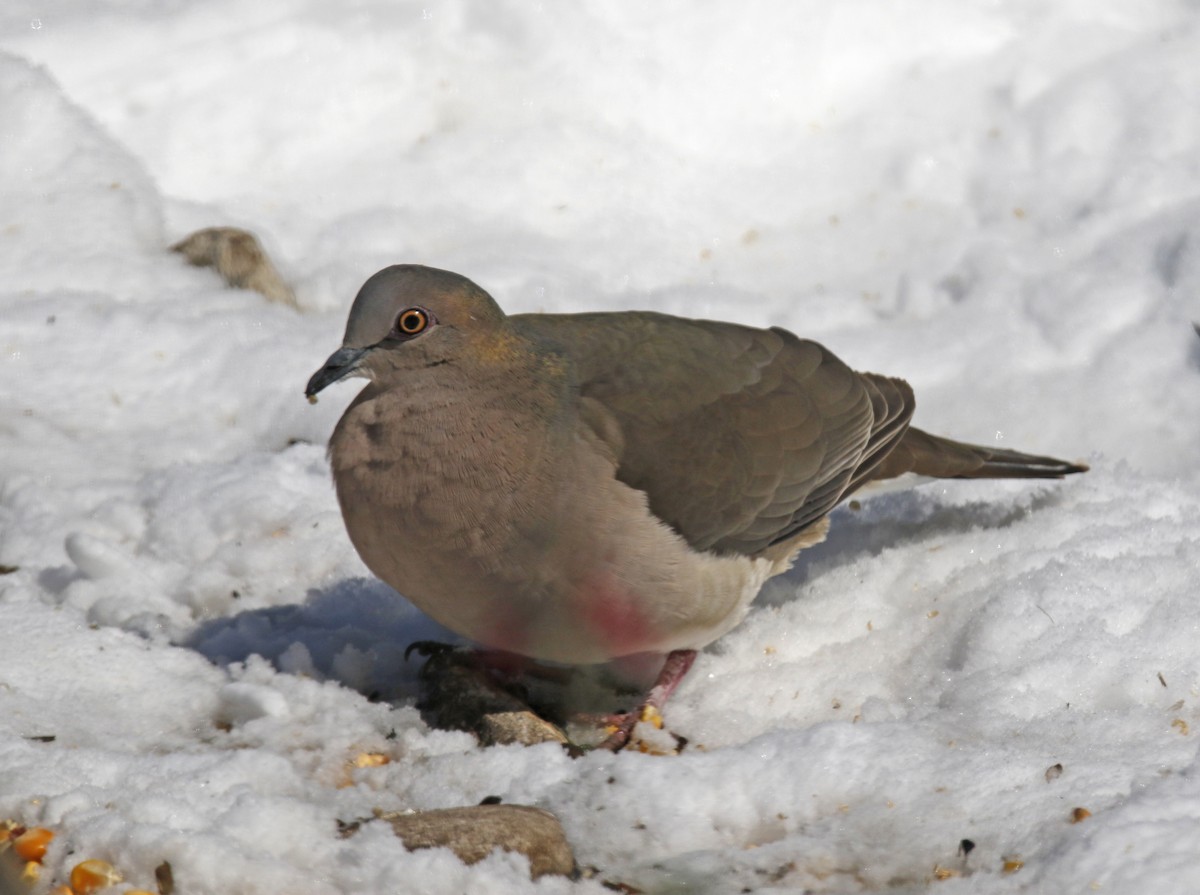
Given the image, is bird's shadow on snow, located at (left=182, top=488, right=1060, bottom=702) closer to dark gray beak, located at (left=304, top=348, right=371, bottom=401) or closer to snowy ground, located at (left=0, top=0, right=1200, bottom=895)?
snowy ground, located at (left=0, top=0, right=1200, bottom=895)

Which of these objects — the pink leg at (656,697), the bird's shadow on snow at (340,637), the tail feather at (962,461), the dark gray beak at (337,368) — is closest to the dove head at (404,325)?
the dark gray beak at (337,368)

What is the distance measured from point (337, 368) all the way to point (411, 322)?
8.2 inches

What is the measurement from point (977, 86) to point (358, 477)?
4265 millimetres

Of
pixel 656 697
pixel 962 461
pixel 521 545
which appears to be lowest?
pixel 656 697

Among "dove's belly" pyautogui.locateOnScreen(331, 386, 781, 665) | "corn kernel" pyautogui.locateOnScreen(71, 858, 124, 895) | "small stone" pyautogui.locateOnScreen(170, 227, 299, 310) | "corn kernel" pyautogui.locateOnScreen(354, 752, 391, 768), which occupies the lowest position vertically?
"corn kernel" pyautogui.locateOnScreen(71, 858, 124, 895)

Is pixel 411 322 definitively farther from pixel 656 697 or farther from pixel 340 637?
pixel 656 697

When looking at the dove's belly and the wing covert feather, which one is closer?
the dove's belly

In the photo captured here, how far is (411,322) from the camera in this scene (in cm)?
361

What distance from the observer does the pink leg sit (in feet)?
12.5

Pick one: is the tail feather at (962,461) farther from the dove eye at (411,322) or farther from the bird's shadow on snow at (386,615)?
the dove eye at (411,322)

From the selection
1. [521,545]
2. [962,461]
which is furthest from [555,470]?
[962,461]

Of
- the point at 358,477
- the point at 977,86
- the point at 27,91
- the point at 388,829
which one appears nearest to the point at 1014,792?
the point at 388,829

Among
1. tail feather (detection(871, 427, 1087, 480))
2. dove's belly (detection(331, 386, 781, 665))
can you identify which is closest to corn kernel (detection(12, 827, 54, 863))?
dove's belly (detection(331, 386, 781, 665))

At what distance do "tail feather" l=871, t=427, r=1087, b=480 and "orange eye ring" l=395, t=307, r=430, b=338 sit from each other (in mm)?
1668
